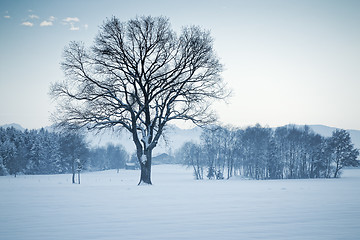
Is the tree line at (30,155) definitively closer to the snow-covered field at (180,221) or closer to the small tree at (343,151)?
the snow-covered field at (180,221)

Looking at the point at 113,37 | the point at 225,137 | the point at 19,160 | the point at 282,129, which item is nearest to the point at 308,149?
the point at 282,129

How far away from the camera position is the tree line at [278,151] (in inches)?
2211

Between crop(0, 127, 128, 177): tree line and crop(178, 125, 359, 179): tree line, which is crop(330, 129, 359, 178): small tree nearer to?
crop(178, 125, 359, 179): tree line

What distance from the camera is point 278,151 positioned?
198ft

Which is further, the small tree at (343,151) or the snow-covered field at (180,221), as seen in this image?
the small tree at (343,151)

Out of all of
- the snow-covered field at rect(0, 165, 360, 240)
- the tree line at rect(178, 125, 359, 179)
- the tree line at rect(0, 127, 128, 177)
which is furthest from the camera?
the tree line at rect(0, 127, 128, 177)

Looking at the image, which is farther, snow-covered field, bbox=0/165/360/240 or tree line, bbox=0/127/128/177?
tree line, bbox=0/127/128/177

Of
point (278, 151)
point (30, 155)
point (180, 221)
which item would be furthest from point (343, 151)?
point (30, 155)

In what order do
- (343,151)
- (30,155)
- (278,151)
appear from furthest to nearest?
(30,155) < (278,151) < (343,151)

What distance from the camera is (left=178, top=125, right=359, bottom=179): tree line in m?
56.2

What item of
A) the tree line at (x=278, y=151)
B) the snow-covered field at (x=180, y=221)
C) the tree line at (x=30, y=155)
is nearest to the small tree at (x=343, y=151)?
the tree line at (x=278, y=151)

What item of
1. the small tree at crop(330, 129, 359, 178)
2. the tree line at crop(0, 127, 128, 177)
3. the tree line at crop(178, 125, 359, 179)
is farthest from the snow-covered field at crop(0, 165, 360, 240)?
the small tree at crop(330, 129, 359, 178)

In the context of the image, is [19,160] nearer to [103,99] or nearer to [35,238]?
[103,99]

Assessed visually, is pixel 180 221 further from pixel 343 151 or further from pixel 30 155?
pixel 30 155
